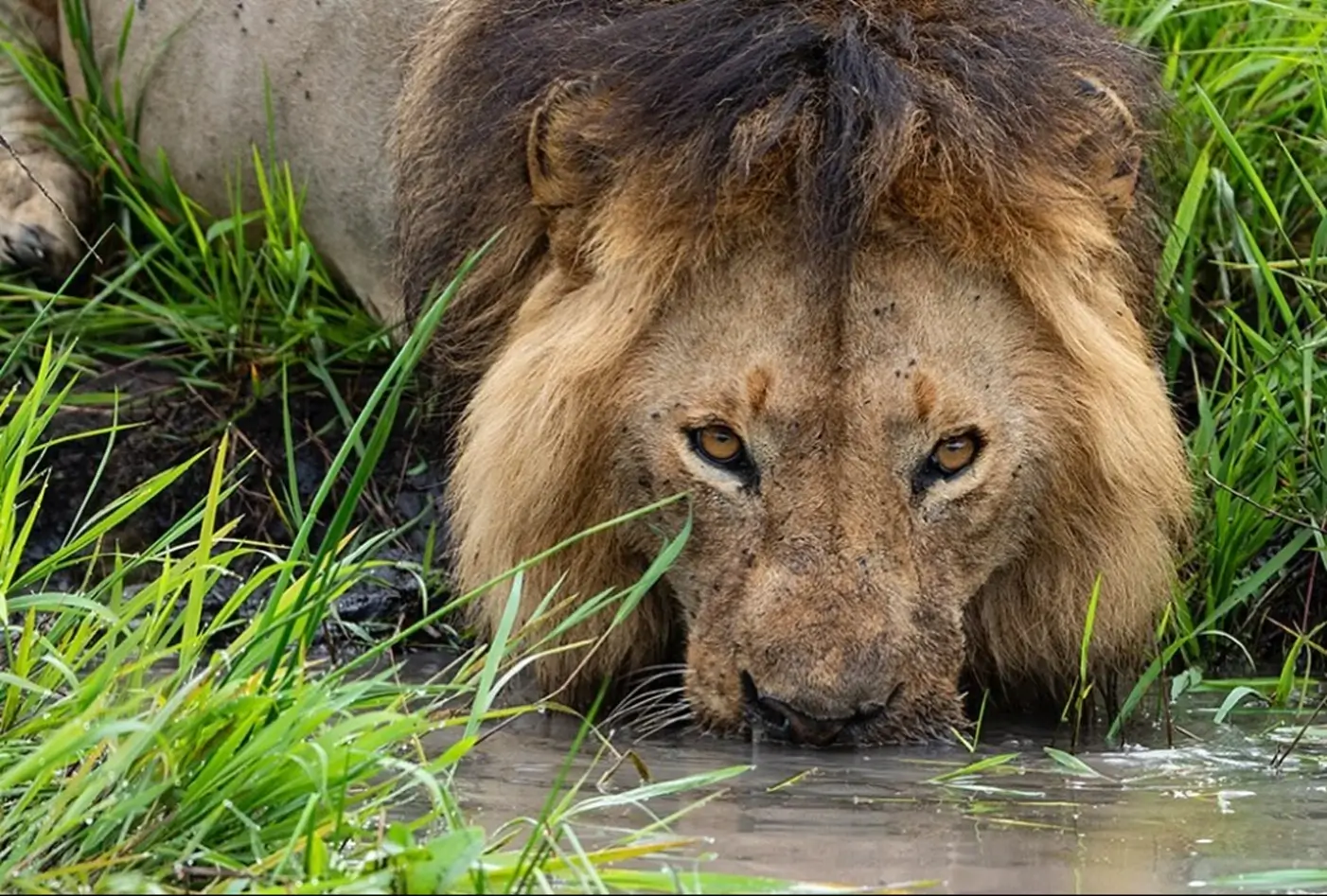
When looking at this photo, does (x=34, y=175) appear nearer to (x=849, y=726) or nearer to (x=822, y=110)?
(x=822, y=110)

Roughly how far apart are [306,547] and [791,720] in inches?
40.5

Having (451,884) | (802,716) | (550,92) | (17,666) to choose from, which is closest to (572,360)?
(550,92)

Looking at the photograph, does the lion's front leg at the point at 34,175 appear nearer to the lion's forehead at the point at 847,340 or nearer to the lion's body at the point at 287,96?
the lion's body at the point at 287,96

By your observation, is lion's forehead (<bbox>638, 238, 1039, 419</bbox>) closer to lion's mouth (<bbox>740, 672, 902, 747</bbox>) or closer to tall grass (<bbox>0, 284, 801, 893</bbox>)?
lion's mouth (<bbox>740, 672, 902, 747</bbox>)

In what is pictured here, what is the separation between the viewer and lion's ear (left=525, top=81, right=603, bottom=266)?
416cm

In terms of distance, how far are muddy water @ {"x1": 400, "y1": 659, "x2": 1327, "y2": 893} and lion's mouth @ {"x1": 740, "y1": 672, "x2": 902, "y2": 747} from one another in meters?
0.03

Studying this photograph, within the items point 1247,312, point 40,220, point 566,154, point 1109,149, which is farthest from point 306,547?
point 1247,312

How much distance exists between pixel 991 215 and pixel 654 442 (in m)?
0.68

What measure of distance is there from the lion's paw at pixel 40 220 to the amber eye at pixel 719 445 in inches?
92.3

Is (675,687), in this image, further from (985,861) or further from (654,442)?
(985,861)

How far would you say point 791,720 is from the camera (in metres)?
3.81

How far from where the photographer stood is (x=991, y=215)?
4.04 metres

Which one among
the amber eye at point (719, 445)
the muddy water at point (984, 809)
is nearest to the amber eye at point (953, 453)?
the amber eye at point (719, 445)

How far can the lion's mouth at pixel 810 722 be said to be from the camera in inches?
149
